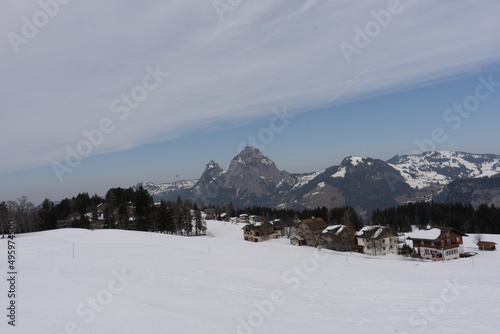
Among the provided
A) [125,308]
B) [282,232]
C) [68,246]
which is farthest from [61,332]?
[282,232]

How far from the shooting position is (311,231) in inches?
2864

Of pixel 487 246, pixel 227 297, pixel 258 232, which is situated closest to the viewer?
pixel 227 297

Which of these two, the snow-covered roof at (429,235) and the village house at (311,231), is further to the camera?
the village house at (311,231)

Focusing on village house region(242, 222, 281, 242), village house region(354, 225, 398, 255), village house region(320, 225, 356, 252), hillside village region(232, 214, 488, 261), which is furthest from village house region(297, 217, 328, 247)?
village house region(242, 222, 281, 242)

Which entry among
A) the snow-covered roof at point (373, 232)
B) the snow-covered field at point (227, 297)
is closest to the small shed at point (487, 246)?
the snow-covered roof at point (373, 232)

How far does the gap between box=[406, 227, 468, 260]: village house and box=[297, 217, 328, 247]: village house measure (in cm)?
2294

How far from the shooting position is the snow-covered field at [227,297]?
1289 cm

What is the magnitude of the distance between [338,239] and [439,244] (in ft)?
66.2

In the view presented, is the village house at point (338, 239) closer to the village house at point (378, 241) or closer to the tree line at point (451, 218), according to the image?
the village house at point (378, 241)

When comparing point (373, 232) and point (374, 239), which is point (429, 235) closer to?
point (374, 239)

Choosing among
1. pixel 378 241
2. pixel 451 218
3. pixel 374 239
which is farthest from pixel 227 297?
pixel 451 218

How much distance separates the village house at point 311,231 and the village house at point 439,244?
22943mm

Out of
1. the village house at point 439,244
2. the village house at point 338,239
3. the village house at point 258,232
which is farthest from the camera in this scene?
the village house at point 258,232

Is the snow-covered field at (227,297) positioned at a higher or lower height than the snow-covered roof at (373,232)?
higher
